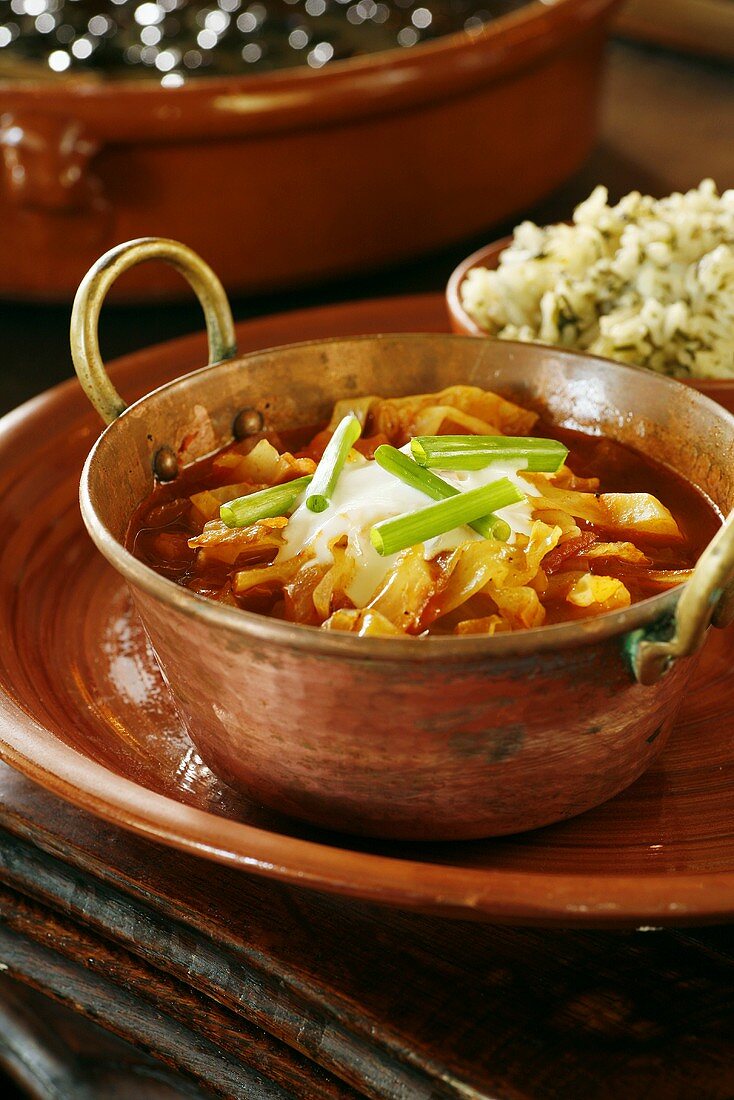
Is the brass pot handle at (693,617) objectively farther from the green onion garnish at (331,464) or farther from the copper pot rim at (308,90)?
the copper pot rim at (308,90)

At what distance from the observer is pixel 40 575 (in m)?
1.60

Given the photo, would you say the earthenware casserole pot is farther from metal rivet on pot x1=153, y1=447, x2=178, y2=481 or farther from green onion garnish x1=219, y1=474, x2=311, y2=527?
green onion garnish x1=219, y1=474, x2=311, y2=527

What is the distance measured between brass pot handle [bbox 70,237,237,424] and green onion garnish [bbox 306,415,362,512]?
258 mm

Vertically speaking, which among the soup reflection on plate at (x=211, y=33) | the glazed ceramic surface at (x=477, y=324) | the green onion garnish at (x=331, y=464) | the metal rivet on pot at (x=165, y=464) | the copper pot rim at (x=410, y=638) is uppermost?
the soup reflection on plate at (x=211, y=33)

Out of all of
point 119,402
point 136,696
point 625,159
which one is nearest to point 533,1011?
point 136,696

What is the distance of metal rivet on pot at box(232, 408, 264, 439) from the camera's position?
150 cm

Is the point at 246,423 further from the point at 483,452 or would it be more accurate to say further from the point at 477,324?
the point at 477,324

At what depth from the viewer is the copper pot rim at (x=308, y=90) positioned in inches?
80.9

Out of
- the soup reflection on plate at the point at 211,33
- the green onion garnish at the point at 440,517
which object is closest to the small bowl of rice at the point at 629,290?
the green onion garnish at the point at 440,517

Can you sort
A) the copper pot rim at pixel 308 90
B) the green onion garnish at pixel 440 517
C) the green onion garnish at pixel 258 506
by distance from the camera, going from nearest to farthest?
the green onion garnish at pixel 440 517
the green onion garnish at pixel 258 506
the copper pot rim at pixel 308 90

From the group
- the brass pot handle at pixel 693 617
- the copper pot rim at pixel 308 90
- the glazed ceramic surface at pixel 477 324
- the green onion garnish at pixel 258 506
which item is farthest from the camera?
the copper pot rim at pixel 308 90

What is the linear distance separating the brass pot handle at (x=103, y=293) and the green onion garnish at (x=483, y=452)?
0.36m

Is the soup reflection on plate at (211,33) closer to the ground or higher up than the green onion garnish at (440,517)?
higher up

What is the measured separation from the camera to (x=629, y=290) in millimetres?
1726
